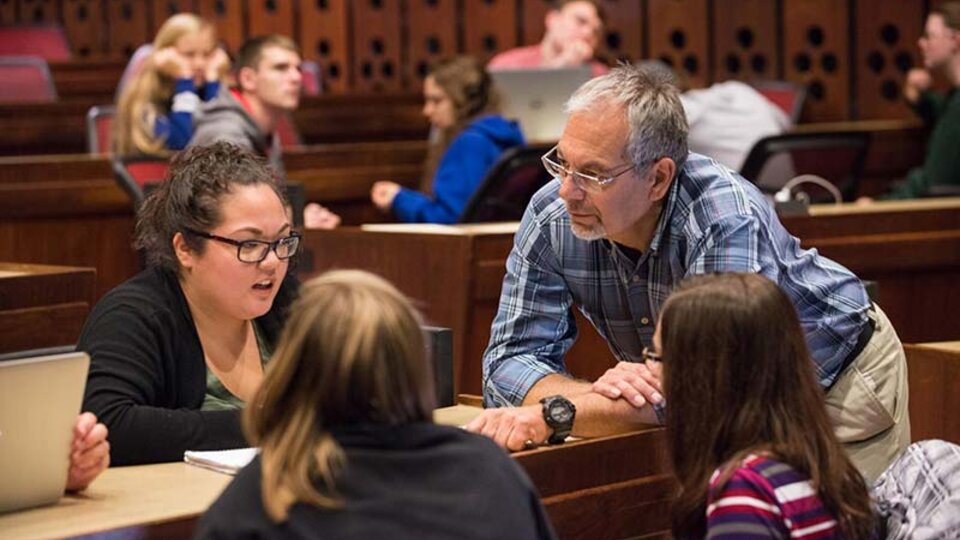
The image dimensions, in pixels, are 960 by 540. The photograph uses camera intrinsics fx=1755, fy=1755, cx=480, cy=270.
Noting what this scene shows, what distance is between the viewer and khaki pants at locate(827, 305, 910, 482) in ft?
10.5

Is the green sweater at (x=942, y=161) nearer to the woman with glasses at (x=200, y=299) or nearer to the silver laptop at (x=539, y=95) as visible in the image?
the silver laptop at (x=539, y=95)

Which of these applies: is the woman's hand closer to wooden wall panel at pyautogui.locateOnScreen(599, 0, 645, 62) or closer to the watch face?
wooden wall panel at pyautogui.locateOnScreen(599, 0, 645, 62)

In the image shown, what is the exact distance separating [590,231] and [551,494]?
21.4 inches

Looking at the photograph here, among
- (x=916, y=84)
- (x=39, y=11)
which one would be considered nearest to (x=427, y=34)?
(x=916, y=84)

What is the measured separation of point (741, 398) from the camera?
2.44m

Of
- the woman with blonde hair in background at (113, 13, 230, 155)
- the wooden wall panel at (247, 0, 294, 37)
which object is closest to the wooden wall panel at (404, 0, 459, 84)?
the wooden wall panel at (247, 0, 294, 37)

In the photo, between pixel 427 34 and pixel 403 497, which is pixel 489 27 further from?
pixel 403 497

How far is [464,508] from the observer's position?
2.05m

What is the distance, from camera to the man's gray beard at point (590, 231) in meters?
3.18

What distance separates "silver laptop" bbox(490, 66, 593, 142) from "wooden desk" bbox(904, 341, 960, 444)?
150 inches

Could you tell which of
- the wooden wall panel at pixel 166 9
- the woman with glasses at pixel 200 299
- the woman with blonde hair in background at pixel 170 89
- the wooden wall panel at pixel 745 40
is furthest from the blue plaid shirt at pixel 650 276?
the wooden wall panel at pixel 166 9

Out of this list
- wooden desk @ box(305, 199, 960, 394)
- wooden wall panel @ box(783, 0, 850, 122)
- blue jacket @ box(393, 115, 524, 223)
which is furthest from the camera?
wooden wall panel @ box(783, 0, 850, 122)

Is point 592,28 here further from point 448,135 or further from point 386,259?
point 386,259

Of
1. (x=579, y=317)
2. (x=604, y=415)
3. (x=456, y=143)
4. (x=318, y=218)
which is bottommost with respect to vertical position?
(x=579, y=317)
